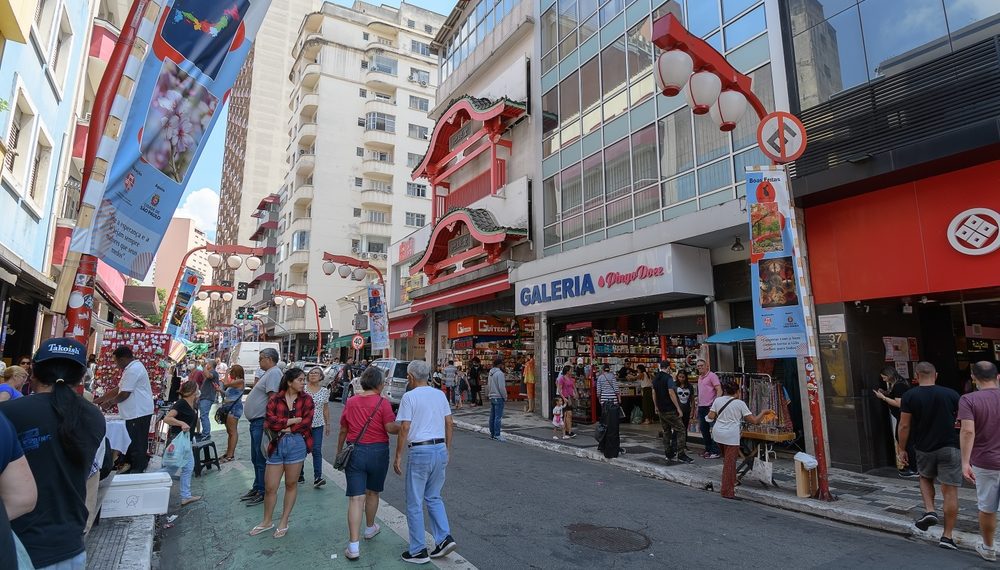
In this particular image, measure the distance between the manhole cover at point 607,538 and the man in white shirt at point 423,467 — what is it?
1531 mm

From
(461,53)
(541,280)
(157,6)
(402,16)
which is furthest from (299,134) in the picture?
(157,6)

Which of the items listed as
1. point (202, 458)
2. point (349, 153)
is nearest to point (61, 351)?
point (202, 458)

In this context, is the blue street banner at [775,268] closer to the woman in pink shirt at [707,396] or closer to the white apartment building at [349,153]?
the woman in pink shirt at [707,396]

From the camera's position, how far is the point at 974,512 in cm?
684

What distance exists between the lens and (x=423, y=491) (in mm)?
5191

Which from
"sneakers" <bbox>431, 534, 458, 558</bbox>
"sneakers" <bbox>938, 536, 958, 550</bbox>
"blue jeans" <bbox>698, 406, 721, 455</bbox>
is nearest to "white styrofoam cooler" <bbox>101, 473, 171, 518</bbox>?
"sneakers" <bbox>431, 534, 458, 558</bbox>

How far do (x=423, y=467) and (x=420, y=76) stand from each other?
51564 mm

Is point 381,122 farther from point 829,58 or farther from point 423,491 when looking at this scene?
point 423,491

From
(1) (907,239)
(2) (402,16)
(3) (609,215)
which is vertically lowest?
(1) (907,239)

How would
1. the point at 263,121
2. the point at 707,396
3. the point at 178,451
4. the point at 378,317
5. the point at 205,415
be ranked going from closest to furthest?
the point at 178,451, the point at 205,415, the point at 707,396, the point at 378,317, the point at 263,121

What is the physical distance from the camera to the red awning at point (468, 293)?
19.6 metres

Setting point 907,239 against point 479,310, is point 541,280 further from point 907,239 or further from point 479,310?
point 907,239

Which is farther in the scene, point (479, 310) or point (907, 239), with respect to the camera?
point (479, 310)

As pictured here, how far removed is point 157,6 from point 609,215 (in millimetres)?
12654
